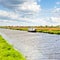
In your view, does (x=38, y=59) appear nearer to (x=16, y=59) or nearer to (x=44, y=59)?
(x=44, y=59)

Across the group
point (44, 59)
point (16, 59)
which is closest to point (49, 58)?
point (44, 59)

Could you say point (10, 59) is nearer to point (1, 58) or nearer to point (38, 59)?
point (1, 58)

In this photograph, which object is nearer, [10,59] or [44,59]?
[10,59]

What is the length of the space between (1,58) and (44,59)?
5.66 m

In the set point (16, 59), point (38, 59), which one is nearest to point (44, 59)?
point (38, 59)

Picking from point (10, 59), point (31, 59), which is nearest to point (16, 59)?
point (10, 59)

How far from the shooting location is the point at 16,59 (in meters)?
21.3

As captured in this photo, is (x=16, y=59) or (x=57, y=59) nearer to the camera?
(x=16, y=59)

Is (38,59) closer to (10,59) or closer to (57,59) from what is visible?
(57,59)

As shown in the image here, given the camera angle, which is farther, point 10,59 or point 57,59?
point 57,59

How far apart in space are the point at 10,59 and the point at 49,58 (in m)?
6.13

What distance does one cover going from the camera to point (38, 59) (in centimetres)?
2400

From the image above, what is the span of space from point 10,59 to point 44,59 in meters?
5.10

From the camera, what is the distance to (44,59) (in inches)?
952
